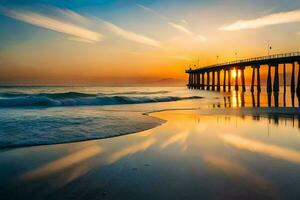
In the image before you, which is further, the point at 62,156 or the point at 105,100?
the point at 105,100

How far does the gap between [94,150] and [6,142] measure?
306 cm

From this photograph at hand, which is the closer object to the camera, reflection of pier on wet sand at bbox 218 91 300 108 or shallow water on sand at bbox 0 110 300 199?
shallow water on sand at bbox 0 110 300 199

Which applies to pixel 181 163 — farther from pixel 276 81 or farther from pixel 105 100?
pixel 276 81

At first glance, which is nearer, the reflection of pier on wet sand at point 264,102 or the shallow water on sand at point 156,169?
the shallow water on sand at point 156,169

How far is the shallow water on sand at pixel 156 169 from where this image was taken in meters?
4.51

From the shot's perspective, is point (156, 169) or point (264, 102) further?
point (264, 102)

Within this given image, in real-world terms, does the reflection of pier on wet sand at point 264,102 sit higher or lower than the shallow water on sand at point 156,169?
higher

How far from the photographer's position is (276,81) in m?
59.4

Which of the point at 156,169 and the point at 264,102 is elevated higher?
the point at 264,102

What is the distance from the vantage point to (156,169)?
588cm

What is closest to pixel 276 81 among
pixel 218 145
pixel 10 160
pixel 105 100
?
pixel 105 100

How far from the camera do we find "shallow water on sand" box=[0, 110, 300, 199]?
14.8ft

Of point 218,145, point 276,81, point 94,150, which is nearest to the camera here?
point 94,150

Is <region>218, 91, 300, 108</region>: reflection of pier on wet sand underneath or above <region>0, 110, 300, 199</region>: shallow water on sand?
above
